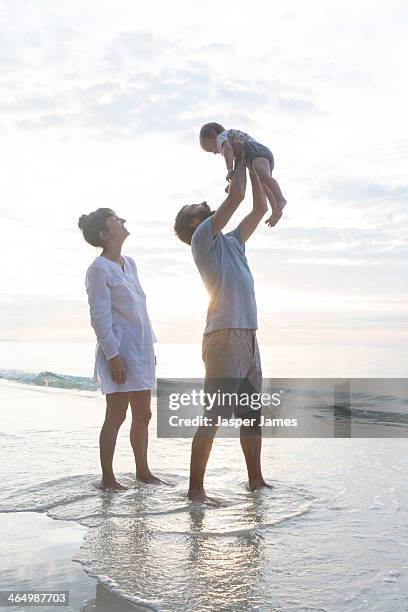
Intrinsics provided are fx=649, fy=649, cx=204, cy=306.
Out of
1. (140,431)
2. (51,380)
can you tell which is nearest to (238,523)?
(140,431)

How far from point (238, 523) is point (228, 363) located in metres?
1.02

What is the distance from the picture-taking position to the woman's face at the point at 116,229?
15.8ft

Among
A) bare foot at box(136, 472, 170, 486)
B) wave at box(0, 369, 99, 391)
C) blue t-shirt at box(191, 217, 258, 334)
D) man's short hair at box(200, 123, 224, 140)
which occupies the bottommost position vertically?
bare foot at box(136, 472, 170, 486)

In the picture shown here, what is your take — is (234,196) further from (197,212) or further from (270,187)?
(197,212)

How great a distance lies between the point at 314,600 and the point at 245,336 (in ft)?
6.38

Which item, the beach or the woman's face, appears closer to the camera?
the beach

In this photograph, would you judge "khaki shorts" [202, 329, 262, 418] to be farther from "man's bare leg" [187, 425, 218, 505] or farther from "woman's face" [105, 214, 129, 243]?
"woman's face" [105, 214, 129, 243]

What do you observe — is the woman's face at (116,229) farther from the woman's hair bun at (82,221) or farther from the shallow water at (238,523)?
the shallow water at (238,523)

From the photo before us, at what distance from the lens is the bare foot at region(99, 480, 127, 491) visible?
175 inches

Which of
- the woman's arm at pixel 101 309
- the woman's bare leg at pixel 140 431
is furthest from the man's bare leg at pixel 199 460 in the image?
the woman's arm at pixel 101 309

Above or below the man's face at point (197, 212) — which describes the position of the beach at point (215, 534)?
below

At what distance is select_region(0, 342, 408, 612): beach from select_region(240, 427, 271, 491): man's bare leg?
0.27ft

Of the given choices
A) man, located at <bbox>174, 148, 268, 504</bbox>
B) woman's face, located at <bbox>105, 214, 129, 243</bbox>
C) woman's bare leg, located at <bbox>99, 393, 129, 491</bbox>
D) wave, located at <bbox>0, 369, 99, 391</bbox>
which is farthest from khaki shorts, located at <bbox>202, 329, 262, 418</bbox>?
wave, located at <bbox>0, 369, 99, 391</bbox>

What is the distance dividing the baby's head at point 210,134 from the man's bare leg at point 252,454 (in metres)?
1.90
